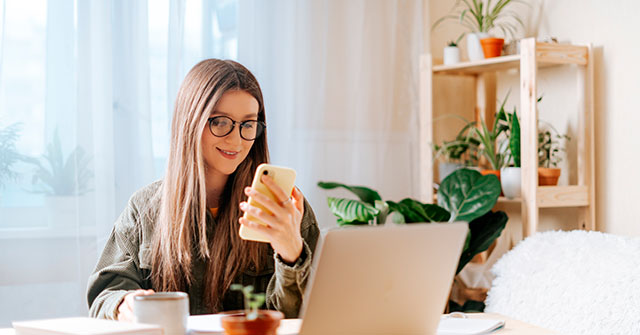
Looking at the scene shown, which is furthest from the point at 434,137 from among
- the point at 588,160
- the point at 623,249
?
the point at 623,249

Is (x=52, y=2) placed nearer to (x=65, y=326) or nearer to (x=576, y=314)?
(x=65, y=326)

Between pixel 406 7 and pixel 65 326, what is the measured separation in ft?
7.76

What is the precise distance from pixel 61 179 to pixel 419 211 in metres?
1.24

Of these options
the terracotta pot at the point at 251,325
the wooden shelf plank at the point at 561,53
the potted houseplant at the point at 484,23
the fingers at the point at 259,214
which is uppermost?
the potted houseplant at the point at 484,23

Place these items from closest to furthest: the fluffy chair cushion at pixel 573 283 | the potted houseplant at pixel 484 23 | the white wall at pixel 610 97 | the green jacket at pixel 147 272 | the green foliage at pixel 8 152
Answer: the green jacket at pixel 147 272 → the fluffy chair cushion at pixel 573 283 → the green foliage at pixel 8 152 → the white wall at pixel 610 97 → the potted houseplant at pixel 484 23

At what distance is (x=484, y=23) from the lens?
293 cm

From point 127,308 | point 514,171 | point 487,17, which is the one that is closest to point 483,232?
point 514,171

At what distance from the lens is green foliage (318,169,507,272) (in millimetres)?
2445

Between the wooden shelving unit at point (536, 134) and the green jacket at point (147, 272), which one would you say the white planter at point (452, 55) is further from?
the green jacket at point (147, 272)

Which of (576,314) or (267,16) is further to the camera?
(267,16)

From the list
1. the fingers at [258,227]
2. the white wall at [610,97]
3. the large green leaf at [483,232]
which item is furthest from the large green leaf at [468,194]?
the fingers at [258,227]

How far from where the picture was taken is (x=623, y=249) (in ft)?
6.55

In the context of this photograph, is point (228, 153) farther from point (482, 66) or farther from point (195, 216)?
point (482, 66)

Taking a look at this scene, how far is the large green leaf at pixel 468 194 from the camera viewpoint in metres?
2.46
